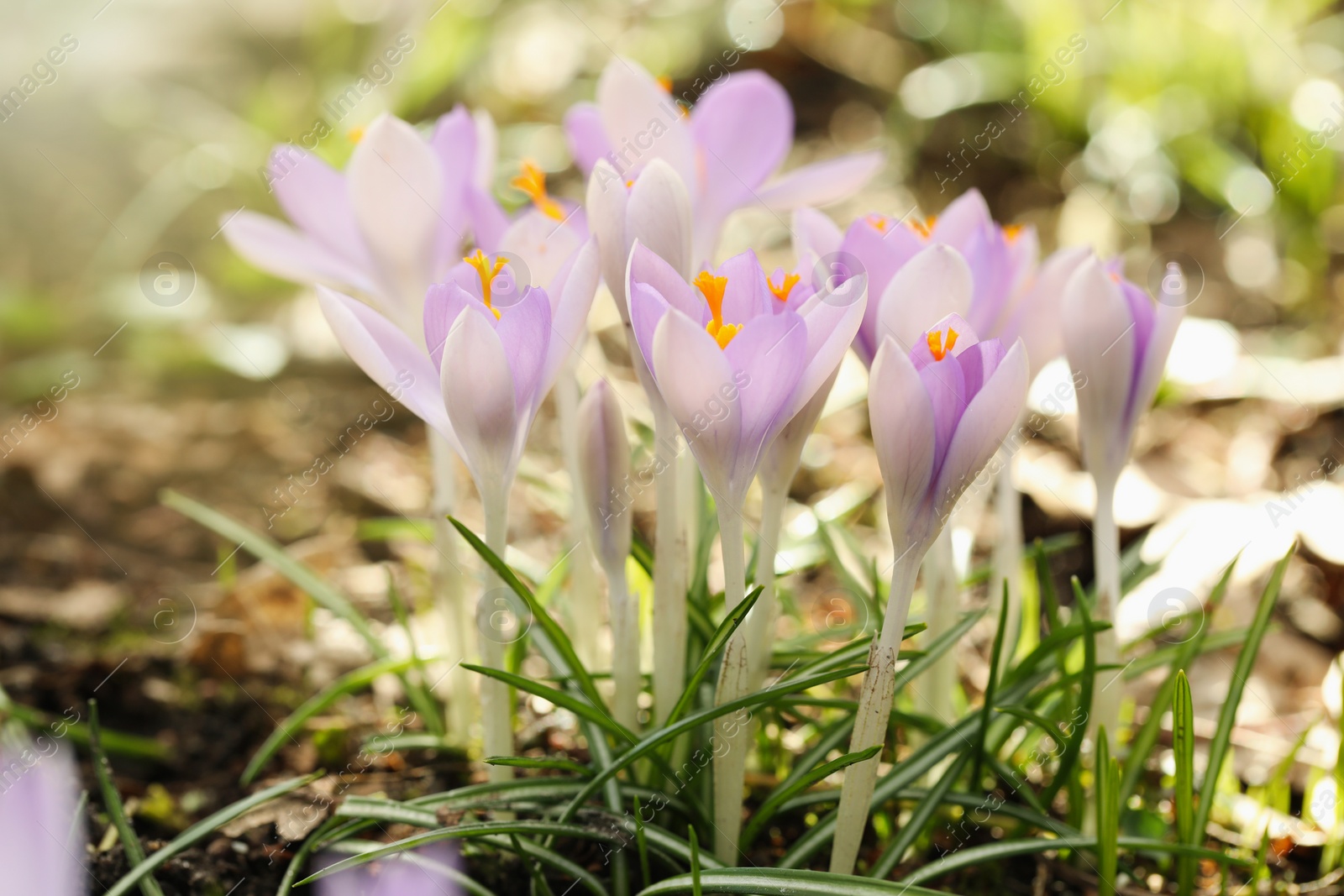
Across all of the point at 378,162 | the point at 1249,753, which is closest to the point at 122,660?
the point at 378,162

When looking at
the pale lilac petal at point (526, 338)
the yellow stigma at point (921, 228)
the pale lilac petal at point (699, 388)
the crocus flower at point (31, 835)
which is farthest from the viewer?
the yellow stigma at point (921, 228)

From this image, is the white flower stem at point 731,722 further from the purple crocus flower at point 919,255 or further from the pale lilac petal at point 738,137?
the pale lilac petal at point 738,137

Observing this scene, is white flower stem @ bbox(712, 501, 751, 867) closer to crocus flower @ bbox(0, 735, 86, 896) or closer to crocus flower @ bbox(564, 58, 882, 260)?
crocus flower @ bbox(564, 58, 882, 260)

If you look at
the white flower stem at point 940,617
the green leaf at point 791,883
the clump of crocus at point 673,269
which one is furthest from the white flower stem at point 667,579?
the white flower stem at point 940,617

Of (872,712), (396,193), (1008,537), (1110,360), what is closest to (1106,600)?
(1008,537)

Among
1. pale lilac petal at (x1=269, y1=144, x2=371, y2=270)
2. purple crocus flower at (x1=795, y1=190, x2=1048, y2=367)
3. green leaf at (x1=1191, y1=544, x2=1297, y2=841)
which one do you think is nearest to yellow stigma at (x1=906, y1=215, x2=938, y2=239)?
purple crocus flower at (x1=795, y1=190, x2=1048, y2=367)

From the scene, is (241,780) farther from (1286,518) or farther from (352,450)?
(1286,518)
